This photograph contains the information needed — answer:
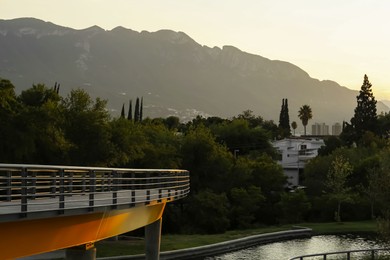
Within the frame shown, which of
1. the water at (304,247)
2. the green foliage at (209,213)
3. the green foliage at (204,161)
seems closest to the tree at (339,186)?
the water at (304,247)

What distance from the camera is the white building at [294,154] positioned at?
11012 cm

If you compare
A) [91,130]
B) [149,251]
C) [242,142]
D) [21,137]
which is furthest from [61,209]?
[242,142]

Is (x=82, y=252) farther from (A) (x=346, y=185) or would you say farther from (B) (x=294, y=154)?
(B) (x=294, y=154)

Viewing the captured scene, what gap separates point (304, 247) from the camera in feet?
156

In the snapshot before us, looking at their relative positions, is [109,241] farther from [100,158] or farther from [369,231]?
[369,231]

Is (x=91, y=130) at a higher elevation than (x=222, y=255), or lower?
higher

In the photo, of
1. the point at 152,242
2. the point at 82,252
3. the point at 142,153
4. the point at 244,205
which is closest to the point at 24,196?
the point at 82,252

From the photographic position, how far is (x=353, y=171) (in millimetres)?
75438

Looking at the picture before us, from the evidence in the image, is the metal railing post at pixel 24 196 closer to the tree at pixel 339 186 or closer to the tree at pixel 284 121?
the tree at pixel 339 186

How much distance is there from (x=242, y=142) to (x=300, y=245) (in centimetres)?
5573

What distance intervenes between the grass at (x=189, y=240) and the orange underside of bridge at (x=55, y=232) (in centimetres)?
1671

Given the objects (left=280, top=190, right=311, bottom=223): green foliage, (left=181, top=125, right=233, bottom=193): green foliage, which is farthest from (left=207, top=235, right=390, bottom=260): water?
(left=181, top=125, right=233, bottom=193): green foliage

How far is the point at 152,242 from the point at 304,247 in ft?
66.4

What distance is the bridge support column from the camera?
103 ft
